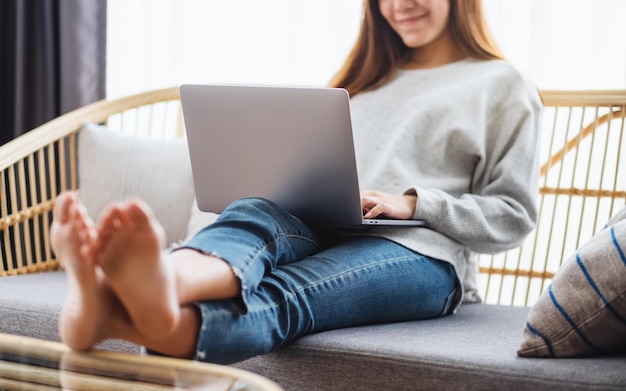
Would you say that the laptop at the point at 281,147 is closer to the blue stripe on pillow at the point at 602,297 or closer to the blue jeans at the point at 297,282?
the blue jeans at the point at 297,282

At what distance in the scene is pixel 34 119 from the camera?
7.90 feet

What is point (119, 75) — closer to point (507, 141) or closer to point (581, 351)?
point (507, 141)

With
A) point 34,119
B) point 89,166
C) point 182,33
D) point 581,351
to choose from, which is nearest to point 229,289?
point 581,351

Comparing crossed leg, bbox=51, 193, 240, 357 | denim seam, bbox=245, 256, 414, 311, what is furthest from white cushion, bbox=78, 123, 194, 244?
crossed leg, bbox=51, 193, 240, 357

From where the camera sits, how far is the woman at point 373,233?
34.9 inches

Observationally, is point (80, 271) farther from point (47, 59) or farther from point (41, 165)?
point (47, 59)

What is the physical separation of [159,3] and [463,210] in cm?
129

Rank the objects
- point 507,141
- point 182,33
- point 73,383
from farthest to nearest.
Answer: point 182,33 < point 507,141 < point 73,383

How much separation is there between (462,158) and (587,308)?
52cm

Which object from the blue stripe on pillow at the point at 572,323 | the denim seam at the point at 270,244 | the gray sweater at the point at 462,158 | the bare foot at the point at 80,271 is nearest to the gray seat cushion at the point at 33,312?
the denim seam at the point at 270,244


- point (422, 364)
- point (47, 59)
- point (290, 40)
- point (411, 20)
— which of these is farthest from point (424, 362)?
point (47, 59)

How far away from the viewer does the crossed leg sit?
864mm

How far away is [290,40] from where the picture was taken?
2.16 metres

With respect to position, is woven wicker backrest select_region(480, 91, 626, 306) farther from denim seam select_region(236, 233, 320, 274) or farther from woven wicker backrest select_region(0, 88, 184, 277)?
woven wicker backrest select_region(0, 88, 184, 277)
